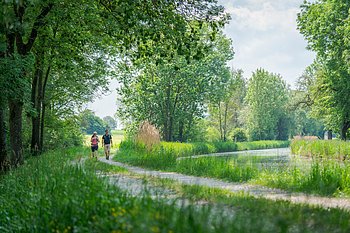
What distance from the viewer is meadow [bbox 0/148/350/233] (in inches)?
162

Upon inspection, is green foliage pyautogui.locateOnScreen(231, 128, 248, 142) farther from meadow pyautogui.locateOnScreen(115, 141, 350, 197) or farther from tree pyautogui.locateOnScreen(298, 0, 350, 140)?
meadow pyautogui.locateOnScreen(115, 141, 350, 197)

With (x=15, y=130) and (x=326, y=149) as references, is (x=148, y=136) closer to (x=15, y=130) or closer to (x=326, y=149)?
(x=15, y=130)

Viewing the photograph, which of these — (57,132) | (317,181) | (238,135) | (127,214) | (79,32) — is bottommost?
(317,181)

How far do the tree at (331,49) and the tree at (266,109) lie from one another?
86.8 feet

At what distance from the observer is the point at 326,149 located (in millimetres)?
27141

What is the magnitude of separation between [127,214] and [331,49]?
31.8 meters

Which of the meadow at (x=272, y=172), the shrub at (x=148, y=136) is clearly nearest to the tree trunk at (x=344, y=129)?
the shrub at (x=148, y=136)

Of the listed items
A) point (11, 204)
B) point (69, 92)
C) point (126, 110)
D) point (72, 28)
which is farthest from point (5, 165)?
point (126, 110)

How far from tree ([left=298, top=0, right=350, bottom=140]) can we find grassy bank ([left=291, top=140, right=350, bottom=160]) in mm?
5672

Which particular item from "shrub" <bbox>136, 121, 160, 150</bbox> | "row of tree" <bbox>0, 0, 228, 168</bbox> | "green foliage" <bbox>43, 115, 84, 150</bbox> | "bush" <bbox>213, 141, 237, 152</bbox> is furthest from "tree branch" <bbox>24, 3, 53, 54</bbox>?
"bush" <bbox>213, 141, 237, 152</bbox>

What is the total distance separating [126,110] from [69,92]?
44.5 feet

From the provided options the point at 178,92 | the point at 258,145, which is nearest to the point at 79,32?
the point at 178,92

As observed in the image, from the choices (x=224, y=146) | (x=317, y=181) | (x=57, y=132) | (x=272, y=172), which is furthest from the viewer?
(x=224, y=146)

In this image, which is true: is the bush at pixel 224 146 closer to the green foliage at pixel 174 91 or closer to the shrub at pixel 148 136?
the green foliage at pixel 174 91
